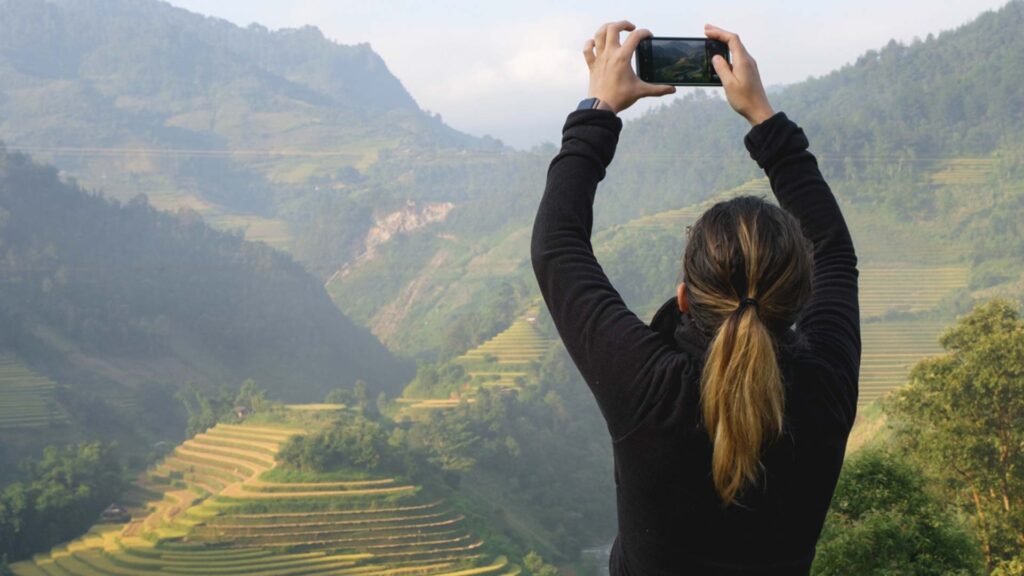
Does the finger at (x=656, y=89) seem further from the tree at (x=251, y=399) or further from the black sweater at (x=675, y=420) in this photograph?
the tree at (x=251, y=399)

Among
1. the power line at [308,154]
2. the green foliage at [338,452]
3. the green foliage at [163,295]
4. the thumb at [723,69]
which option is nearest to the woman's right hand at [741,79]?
the thumb at [723,69]

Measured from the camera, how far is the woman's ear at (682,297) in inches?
29.5

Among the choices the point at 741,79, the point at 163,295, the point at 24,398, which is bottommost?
the point at 24,398

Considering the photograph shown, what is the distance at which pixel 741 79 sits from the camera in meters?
0.84

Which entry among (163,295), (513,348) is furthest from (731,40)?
(163,295)

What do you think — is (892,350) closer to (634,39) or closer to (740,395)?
(634,39)

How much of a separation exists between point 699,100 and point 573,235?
56699 mm

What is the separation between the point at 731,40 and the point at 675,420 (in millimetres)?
335

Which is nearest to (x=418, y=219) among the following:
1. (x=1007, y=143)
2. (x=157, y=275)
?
(x=157, y=275)

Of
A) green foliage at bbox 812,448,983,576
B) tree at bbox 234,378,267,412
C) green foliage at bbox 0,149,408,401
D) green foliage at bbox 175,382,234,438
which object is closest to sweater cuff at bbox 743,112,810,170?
green foliage at bbox 812,448,983,576

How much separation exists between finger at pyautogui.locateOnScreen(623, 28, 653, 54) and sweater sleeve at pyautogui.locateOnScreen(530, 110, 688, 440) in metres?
0.06

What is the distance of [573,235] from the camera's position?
769 mm

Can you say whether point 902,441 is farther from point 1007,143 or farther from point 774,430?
point 1007,143

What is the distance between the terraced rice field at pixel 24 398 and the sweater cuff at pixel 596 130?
99.7 feet
